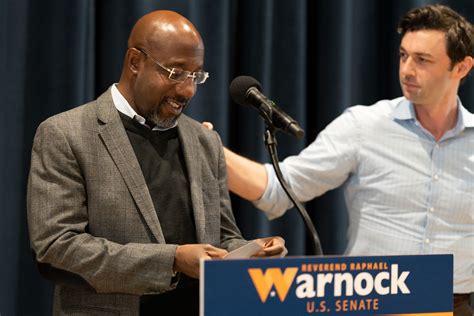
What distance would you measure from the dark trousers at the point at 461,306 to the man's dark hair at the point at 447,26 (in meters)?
0.79

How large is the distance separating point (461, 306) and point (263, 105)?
48.3 inches

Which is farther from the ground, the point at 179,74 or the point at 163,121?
the point at 179,74

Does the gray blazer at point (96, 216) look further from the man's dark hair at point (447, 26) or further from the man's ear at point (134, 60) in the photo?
the man's dark hair at point (447, 26)

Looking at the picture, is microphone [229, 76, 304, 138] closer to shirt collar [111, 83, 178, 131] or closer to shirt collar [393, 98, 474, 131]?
shirt collar [111, 83, 178, 131]

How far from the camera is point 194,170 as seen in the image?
1953 millimetres

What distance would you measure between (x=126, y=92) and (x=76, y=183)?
30 cm

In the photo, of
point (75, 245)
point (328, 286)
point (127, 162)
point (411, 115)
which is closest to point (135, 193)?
point (127, 162)

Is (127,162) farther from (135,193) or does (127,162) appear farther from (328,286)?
(328,286)

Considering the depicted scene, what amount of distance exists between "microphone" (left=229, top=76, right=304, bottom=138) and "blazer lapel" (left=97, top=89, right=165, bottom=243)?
28 cm

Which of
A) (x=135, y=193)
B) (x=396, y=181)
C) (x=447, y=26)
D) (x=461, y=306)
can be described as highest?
(x=447, y=26)

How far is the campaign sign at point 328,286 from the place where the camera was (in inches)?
51.7

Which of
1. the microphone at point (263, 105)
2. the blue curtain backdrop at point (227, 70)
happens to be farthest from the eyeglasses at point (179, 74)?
the blue curtain backdrop at point (227, 70)

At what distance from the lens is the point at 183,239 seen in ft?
6.29

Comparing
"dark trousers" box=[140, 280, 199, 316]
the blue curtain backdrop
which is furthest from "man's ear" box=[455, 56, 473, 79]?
"dark trousers" box=[140, 280, 199, 316]
